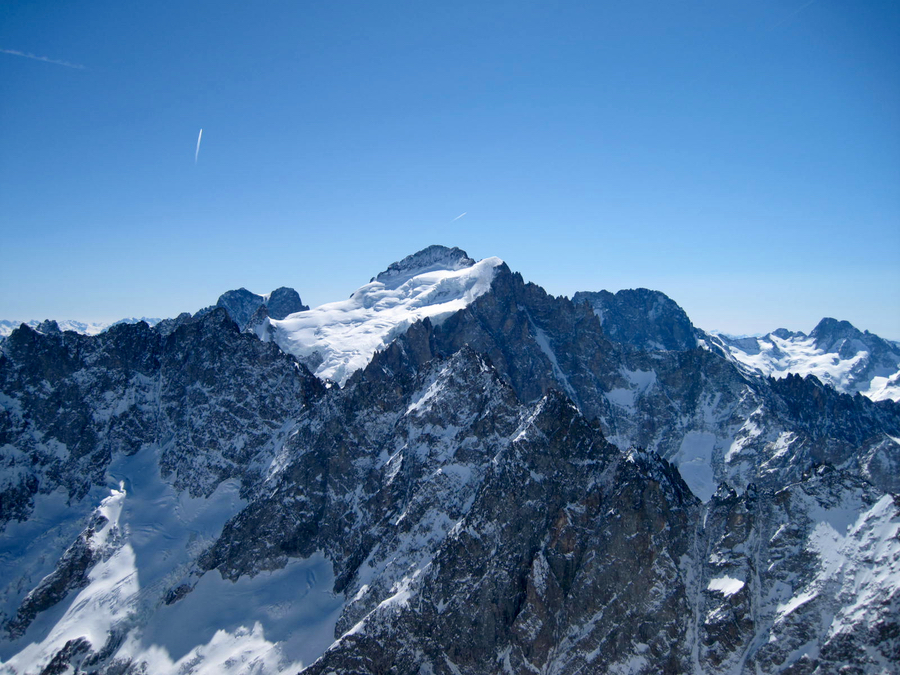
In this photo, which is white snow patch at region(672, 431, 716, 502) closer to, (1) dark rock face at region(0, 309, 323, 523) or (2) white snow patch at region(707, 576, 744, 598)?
(2) white snow patch at region(707, 576, 744, 598)

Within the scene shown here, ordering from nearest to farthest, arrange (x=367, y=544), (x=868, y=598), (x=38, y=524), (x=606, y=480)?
→ (x=868, y=598) → (x=606, y=480) → (x=367, y=544) → (x=38, y=524)

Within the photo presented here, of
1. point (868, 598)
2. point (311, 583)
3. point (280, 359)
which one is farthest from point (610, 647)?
point (280, 359)

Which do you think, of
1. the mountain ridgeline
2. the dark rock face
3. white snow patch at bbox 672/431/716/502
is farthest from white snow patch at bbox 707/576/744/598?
the dark rock face

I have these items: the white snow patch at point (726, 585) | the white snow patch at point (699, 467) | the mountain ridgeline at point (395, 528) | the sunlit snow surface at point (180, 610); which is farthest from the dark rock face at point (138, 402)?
the white snow patch at point (699, 467)

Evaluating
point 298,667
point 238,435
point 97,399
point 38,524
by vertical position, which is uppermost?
point 97,399

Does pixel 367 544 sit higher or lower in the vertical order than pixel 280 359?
lower

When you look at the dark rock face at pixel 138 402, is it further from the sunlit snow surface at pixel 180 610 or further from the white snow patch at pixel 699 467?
the white snow patch at pixel 699 467

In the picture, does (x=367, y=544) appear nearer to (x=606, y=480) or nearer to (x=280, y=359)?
(x=606, y=480)

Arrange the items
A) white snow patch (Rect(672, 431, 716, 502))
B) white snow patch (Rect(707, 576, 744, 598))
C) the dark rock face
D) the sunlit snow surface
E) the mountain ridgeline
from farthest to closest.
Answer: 1. white snow patch (Rect(672, 431, 716, 502))
2. the dark rock face
3. the sunlit snow surface
4. white snow patch (Rect(707, 576, 744, 598))
5. the mountain ridgeline
